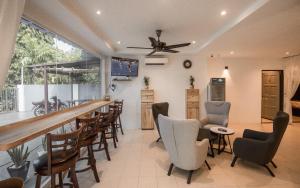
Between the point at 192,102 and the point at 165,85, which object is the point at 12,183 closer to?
the point at 165,85

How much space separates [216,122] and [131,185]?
9.94 ft

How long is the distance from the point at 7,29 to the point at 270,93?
8.83 meters

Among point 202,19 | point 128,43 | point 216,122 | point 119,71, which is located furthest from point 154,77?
point 202,19

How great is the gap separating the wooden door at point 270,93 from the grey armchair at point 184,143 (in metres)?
6.09

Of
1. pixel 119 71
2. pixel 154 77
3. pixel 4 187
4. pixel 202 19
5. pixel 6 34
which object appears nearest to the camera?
pixel 4 187

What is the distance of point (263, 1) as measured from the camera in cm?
250

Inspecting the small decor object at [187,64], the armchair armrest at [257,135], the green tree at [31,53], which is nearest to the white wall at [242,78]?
the small decor object at [187,64]

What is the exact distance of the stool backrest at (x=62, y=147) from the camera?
6.03ft

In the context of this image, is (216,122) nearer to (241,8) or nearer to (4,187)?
(241,8)

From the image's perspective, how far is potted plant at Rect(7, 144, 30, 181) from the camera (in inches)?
88.7

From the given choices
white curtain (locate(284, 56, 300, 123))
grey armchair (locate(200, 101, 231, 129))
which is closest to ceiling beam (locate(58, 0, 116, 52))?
grey armchair (locate(200, 101, 231, 129))

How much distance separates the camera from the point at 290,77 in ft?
22.3

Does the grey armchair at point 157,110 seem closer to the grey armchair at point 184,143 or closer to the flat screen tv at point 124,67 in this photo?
the grey armchair at point 184,143

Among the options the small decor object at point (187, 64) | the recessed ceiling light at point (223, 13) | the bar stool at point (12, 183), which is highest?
the recessed ceiling light at point (223, 13)
